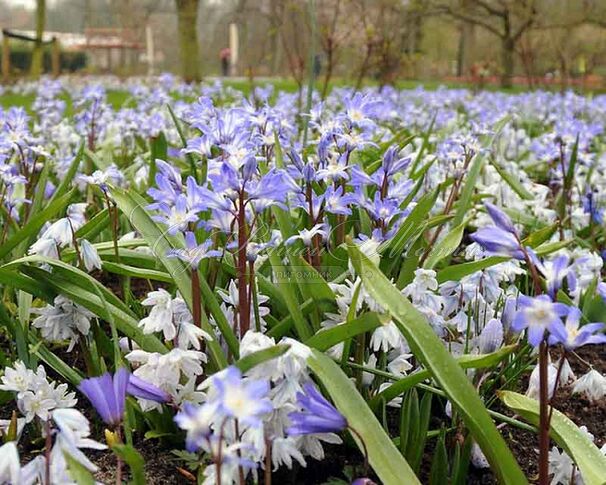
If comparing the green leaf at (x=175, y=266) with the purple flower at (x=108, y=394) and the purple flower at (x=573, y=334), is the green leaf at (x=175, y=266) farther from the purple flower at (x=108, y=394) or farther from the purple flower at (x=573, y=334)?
the purple flower at (x=573, y=334)

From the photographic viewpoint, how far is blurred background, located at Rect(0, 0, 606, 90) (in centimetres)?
885

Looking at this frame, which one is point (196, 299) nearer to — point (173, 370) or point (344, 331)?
point (173, 370)

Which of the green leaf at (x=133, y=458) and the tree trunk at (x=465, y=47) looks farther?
the tree trunk at (x=465, y=47)

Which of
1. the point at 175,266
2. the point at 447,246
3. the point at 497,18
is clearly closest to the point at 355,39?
the point at 447,246

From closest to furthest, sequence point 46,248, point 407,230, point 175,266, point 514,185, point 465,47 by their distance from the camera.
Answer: point 175,266 < point 46,248 < point 407,230 < point 514,185 < point 465,47

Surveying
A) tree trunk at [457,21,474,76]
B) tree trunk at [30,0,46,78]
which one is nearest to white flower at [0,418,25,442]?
tree trunk at [30,0,46,78]

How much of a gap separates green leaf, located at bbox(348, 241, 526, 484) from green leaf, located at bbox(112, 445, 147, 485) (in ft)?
1.74

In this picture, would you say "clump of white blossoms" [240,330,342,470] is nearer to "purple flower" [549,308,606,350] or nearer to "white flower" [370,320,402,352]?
"white flower" [370,320,402,352]

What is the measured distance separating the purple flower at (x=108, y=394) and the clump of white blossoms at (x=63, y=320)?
0.54 meters

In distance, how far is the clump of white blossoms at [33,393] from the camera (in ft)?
5.22

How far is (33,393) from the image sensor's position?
165 centimetres

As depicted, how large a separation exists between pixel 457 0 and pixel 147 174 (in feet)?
63.1

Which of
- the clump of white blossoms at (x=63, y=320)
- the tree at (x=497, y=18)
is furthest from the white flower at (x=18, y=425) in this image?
the tree at (x=497, y=18)

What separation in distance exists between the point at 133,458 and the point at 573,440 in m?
0.86
